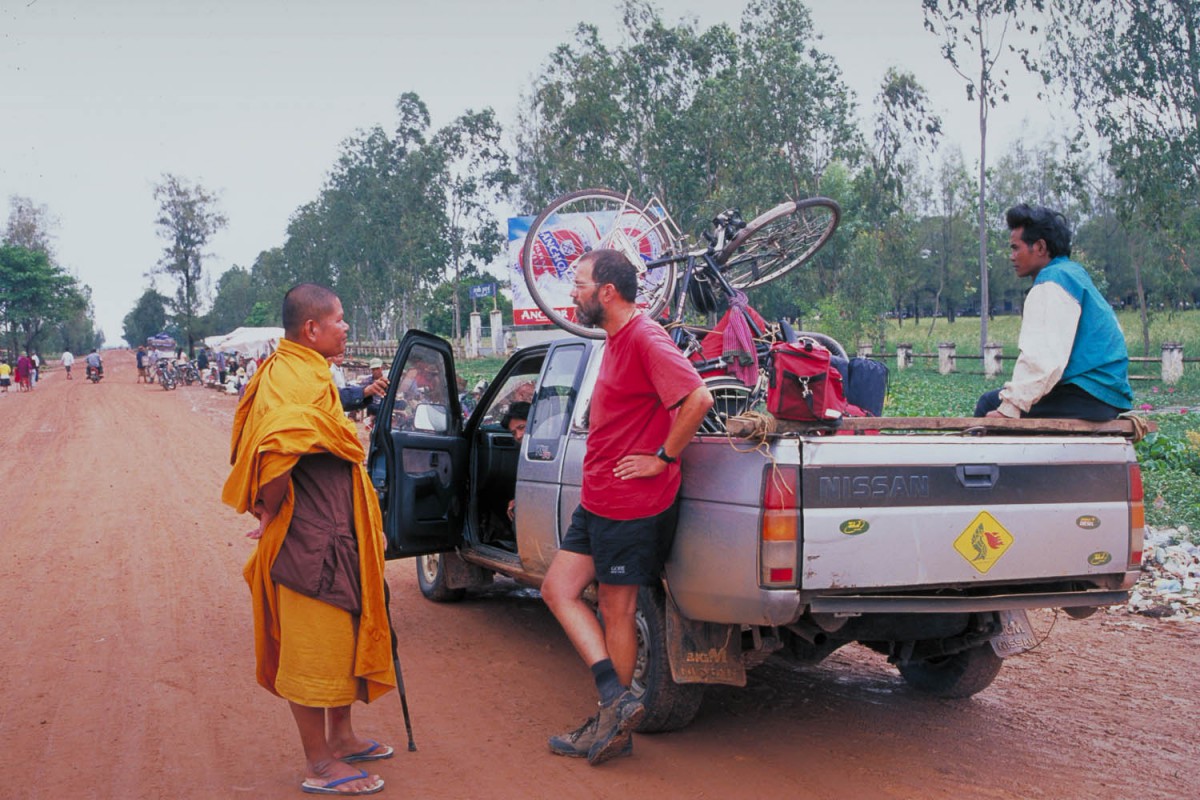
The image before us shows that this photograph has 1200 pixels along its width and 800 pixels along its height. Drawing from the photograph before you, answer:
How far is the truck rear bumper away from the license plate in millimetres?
310

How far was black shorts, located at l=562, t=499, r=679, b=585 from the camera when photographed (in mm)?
4098

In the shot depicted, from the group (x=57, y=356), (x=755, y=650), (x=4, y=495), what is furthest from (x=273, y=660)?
(x=57, y=356)

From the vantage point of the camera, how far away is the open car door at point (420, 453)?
6109mm

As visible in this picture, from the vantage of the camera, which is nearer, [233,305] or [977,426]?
[977,426]

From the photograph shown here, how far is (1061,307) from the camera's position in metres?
4.36

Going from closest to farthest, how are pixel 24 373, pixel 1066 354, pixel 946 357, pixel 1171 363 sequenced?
pixel 1066 354 < pixel 1171 363 < pixel 946 357 < pixel 24 373

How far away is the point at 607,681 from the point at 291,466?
4.87ft

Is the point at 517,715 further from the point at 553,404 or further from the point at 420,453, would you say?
the point at 420,453

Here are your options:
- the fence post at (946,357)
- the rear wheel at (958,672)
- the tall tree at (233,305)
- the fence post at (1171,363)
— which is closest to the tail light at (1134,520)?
the rear wheel at (958,672)

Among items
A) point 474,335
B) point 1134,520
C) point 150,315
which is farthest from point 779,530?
point 150,315

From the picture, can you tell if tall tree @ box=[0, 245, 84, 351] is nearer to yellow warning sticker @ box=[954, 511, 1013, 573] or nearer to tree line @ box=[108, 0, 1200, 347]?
tree line @ box=[108, 0, 1200, 347]

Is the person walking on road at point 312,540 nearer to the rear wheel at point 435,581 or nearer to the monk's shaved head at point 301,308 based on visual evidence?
the monk's shaved head at point 301,308

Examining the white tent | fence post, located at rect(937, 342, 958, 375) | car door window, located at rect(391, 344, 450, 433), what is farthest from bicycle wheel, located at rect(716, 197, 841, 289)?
the white tent

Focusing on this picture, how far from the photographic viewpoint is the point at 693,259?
5.93m
